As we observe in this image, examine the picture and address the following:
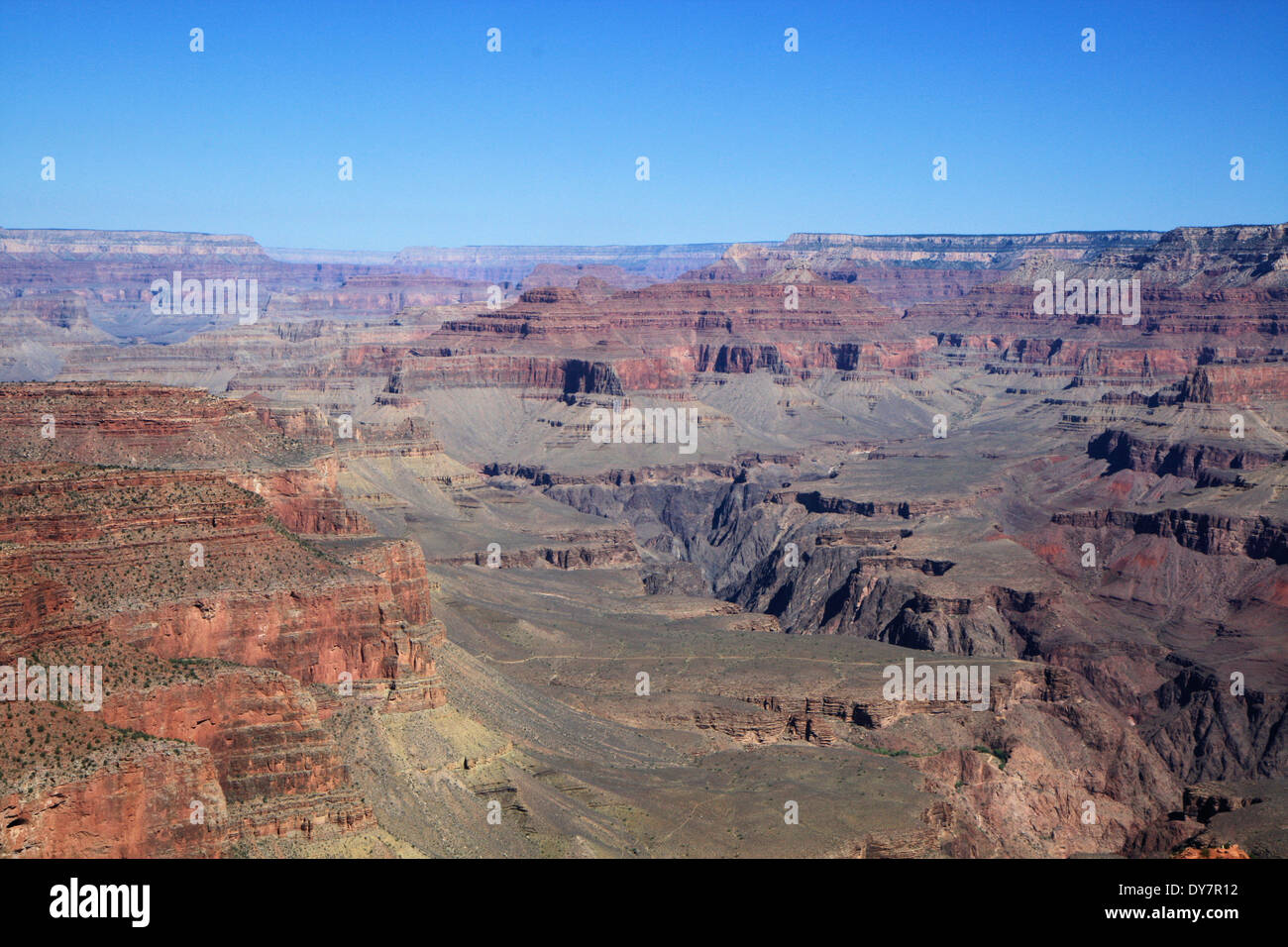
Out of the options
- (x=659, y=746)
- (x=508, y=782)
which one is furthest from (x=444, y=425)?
(x=508, y=782)

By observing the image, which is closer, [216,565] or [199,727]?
[199,727]

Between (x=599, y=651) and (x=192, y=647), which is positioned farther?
(x=599, y=651)

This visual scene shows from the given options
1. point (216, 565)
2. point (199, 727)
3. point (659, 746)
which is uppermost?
point (216, 565)

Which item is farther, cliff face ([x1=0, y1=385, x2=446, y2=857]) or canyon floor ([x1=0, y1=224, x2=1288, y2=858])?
canyon floor ([x1=0, y1=224, x2=1288, y2=858])

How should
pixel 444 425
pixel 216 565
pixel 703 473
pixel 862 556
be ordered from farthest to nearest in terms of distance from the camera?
pixel 444 425 → pixel 703 473 → pixel 862 556 → pixel 216 565

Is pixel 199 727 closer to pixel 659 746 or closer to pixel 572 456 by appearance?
pixel 659 746

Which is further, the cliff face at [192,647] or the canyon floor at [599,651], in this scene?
the canyon floor at [599,651]

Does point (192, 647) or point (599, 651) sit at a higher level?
point (192, 647)
